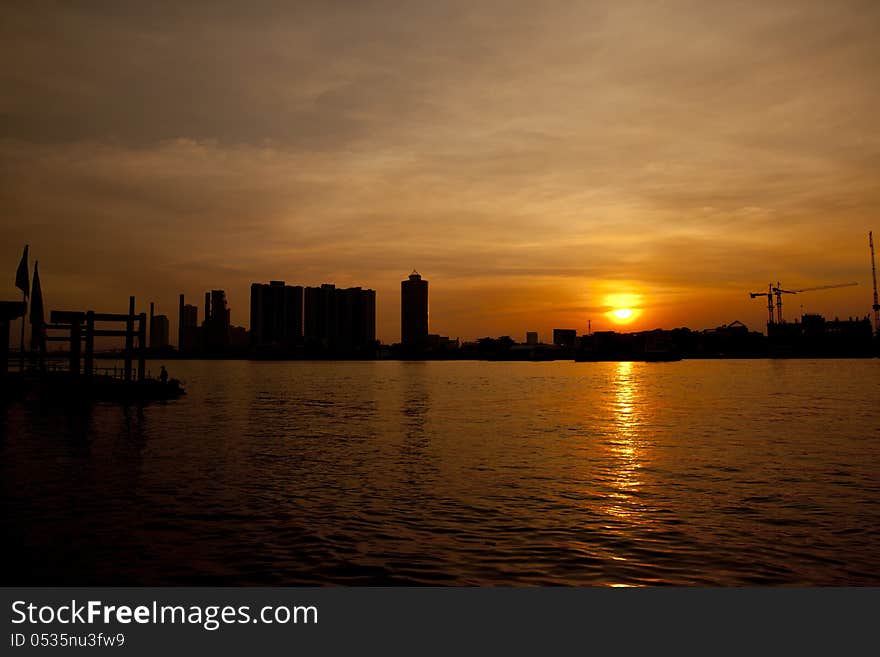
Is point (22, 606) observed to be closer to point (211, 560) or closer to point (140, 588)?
point (140, 588)

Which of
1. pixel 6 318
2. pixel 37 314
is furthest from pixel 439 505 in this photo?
pixel 37 314

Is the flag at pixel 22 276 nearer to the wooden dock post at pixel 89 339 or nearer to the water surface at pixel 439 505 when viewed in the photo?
the wooden dock post at pixel 89 339

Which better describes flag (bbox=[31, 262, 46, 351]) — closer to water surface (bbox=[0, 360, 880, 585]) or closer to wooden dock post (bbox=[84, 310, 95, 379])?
wooden dock post (bbox=[84, 310, 95, 379])

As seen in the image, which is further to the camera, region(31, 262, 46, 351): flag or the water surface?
region(31, 262, 46, 351): flag

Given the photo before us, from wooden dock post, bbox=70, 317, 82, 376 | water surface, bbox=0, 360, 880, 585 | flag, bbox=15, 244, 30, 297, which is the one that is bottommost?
water surface, bbox=0, 360, 880, 585

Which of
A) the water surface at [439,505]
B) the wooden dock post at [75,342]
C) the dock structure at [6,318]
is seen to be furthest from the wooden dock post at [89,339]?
the water surface at [439,505]

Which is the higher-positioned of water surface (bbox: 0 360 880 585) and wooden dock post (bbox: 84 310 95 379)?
wooden dock post (bbox: 84 310 95 379)

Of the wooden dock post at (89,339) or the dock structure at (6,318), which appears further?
the wooden dock post at (89,339)

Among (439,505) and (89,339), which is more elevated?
(89,339)

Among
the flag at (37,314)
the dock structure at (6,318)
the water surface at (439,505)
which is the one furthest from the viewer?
the flag at (37,314)

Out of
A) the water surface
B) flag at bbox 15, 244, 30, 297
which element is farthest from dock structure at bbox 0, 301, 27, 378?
the water surface

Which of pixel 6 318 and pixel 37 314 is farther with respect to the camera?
pixel 37 314

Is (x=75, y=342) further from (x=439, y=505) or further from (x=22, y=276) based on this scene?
(x=439, y=505)

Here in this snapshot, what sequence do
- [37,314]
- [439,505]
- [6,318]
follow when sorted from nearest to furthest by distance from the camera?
[439,505], [6,318], [37,314]
